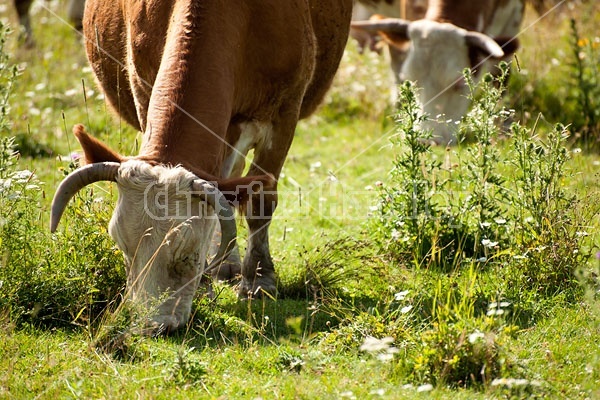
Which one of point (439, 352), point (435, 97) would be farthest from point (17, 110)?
point (439, 352)

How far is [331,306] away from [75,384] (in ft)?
4.47

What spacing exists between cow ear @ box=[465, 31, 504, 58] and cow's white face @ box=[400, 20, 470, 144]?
0.06 meters

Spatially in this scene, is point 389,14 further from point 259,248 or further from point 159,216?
point 159,216

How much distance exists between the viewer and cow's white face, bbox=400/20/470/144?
839 centimetres

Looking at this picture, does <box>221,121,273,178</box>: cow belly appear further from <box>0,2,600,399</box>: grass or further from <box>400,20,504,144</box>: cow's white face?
<box>400,20,504,144</box>: cow's white face

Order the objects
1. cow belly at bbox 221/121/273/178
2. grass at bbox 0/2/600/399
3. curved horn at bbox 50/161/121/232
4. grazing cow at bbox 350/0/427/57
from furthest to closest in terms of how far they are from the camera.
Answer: grazing cow at bbox 350/0/427/57, cow belly at bbox 221/121/273/178, curved horn at bbox 50/161/121/232, grass at bbox 0/2/600/399

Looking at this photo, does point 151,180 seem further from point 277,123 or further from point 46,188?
point 46,188

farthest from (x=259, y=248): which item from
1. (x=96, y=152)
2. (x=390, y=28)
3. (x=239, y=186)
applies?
(x=390, y=28)

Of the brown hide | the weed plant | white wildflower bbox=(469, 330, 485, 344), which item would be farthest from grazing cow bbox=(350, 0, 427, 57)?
white wildflower bbox=(469, 330, 485, 344)

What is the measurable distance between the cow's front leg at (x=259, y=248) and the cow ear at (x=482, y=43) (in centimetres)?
325

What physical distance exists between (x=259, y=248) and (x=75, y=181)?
162cm

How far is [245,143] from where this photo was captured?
5309 mm

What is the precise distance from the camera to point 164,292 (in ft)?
14.1

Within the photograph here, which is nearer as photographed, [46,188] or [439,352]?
[439,352]
